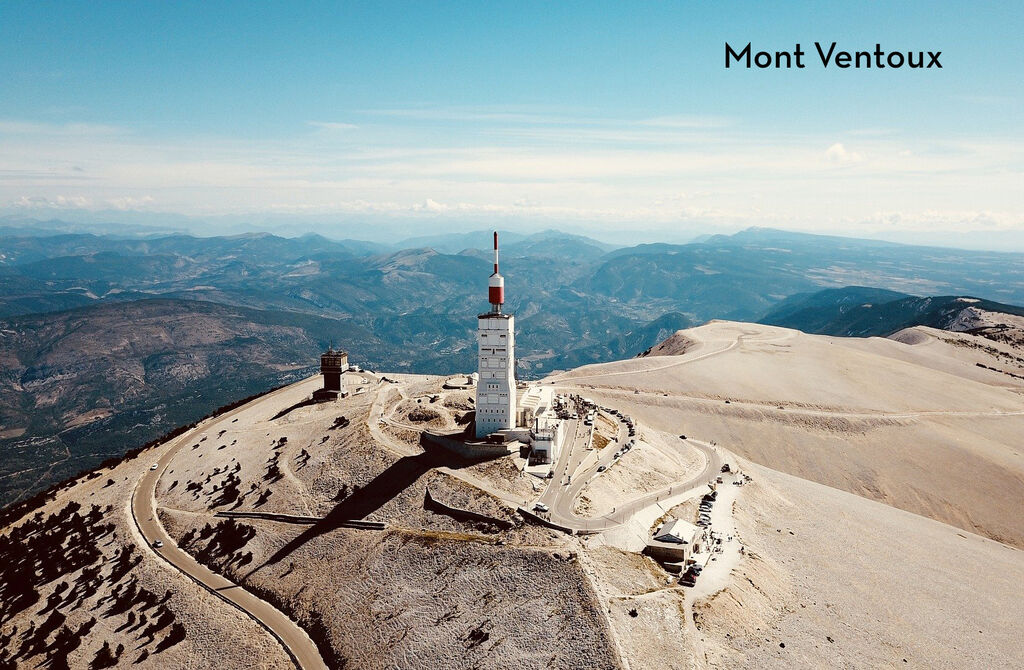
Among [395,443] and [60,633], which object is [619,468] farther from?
[60,633]

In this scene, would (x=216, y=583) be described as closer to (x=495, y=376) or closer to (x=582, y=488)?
(x=495, y=376)

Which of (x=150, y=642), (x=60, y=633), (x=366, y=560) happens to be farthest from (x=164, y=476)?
(x=366, y=560)

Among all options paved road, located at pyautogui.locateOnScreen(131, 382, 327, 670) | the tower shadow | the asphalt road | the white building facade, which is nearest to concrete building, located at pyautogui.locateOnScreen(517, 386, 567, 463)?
the asphalt road

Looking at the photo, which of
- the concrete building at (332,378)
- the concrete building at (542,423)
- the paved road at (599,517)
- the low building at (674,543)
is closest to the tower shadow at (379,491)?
the concrete building at (542,423)

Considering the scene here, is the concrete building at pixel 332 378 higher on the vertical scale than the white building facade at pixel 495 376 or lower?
lower

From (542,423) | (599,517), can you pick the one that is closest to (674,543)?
(599,517)

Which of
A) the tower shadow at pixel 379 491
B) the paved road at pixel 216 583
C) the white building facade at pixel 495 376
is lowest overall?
the paved road at pixel 216 583

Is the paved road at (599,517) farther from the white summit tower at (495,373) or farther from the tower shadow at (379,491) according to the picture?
the tower shadow at (379,491)
